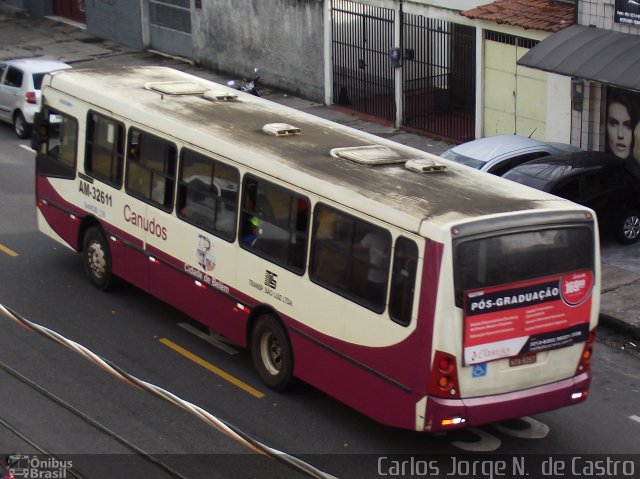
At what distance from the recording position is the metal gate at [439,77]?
78.0 ft

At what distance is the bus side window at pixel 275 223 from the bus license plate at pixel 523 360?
239 centimetres

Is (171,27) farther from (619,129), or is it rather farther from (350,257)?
(350,257)

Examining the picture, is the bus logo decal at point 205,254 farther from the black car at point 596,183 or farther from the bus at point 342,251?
the black car at point 596,183

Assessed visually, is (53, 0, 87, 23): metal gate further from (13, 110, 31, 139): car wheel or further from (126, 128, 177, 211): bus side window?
(126, 128, 177, 211): bus side window

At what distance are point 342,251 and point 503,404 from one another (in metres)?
2.09

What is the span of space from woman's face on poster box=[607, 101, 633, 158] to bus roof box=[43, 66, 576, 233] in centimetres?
772

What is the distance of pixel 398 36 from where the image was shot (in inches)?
977

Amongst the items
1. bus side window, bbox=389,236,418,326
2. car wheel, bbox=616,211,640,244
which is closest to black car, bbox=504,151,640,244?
car wheel, bbox=616,211,640,244

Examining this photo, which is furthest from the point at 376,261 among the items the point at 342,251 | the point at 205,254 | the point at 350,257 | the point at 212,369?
the point at 212,369

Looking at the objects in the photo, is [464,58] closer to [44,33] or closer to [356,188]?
[356,188]

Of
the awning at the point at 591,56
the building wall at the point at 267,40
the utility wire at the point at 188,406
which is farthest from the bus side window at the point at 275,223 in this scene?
the building wall at the point at 267,40

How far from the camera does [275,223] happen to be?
40.3ft

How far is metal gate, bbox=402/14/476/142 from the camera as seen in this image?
78.0ft

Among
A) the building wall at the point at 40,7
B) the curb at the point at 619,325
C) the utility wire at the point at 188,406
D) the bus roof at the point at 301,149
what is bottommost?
the curb at the point at 619,325
